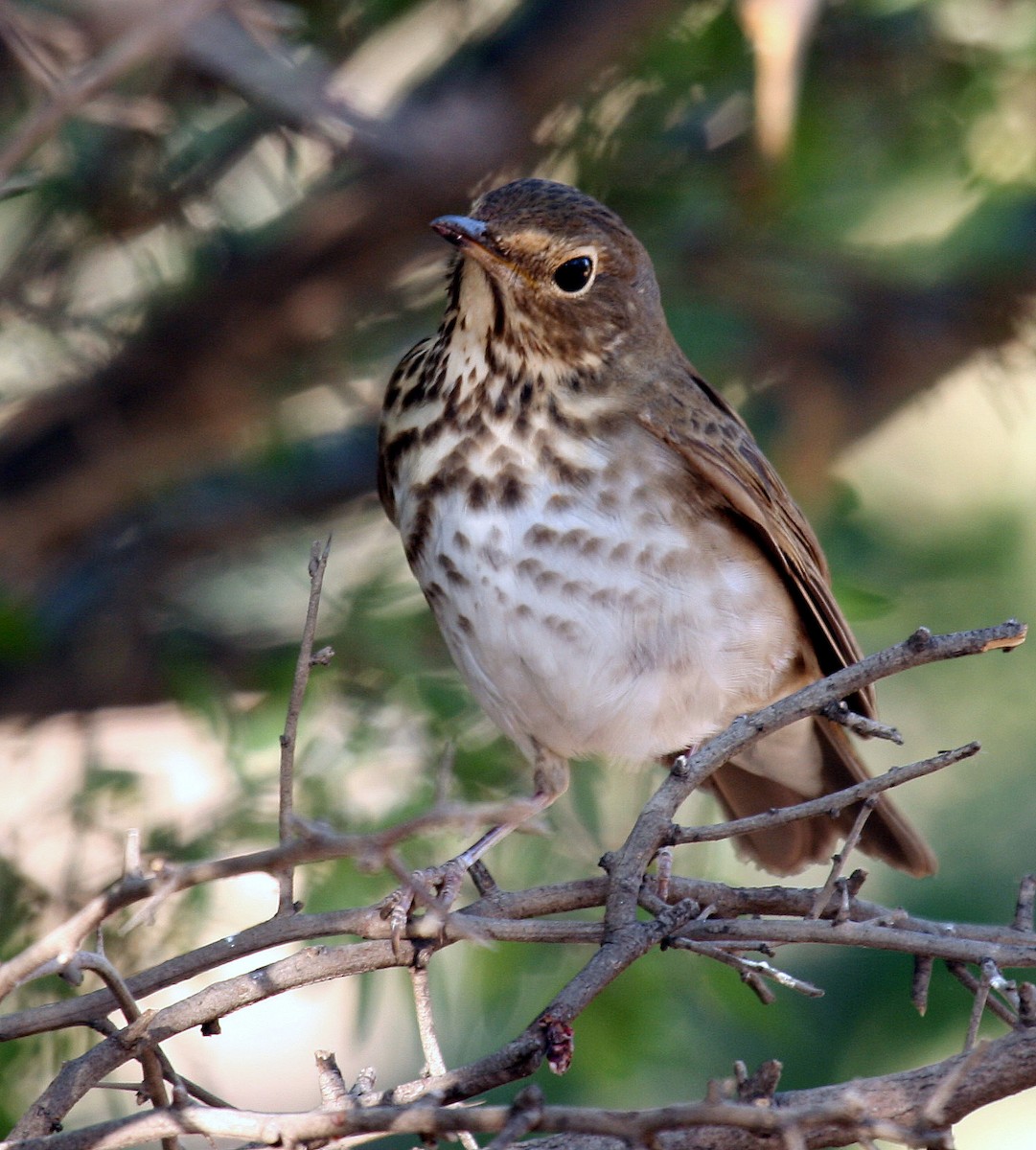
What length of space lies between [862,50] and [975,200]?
360 mm

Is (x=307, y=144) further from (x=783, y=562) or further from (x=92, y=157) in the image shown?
(x=783, y=562)

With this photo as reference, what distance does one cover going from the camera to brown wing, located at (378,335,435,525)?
2.61 m

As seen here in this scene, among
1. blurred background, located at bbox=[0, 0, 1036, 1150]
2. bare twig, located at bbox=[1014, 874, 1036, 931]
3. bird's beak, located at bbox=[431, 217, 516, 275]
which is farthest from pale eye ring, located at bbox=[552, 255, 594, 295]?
bare twig, located at bbox=[1014, 874, 1036, 931]

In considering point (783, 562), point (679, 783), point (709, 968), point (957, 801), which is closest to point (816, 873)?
point (957, 801)

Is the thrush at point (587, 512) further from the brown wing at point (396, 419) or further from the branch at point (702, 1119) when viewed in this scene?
the branch at point (702, 1119)

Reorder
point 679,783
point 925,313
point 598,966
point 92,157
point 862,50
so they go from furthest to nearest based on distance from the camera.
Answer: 1. point 925,313
2. point 862,50
3. point 92,157
4. point 679,783
5. point 598,966

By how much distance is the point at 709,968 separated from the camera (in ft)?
9.02

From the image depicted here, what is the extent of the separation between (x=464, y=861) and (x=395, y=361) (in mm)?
1280

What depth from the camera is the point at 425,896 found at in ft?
4.14

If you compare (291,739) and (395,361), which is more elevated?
(395,361)

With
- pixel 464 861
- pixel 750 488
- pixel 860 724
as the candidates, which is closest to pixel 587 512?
pixel 750 488

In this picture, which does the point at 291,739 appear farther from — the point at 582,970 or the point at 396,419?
the point at 396,419

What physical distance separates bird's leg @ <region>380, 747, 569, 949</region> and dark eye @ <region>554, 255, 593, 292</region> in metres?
0.74

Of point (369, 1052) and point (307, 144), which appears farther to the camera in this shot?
point (369, 1052)
